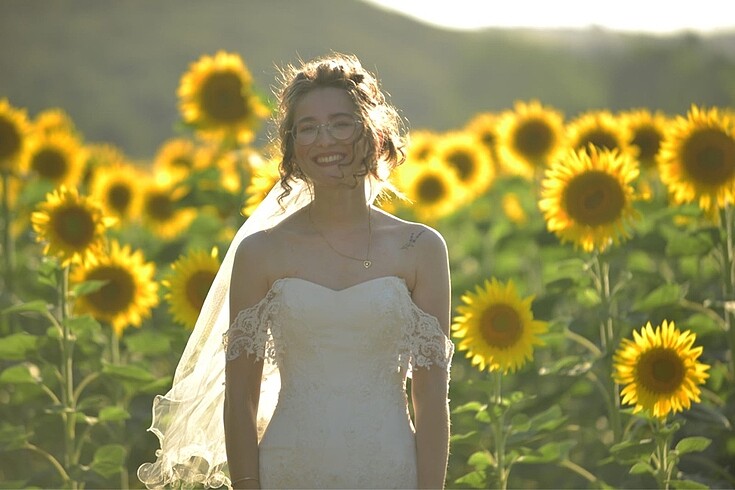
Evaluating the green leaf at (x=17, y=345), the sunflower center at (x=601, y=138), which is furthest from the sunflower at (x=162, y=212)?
the sunflower center at (x=601, y=138)

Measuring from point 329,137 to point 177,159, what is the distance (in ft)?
18.7

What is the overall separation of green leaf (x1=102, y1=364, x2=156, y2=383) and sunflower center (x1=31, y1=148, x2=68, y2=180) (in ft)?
8.41

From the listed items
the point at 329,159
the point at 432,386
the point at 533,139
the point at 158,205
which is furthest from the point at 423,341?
the point at 158,205

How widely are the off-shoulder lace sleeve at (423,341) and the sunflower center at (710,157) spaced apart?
2.46 m

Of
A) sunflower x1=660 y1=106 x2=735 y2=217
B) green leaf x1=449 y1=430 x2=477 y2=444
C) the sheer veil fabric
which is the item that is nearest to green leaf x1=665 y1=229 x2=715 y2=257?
sunflower x1=660 y1=106 x2=735 y2=217

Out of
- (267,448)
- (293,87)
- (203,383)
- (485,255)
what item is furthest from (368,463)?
(485,255)

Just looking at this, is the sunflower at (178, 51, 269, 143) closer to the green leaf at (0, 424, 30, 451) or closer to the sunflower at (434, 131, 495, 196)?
the green leaf at (0, 424, 30, 451)

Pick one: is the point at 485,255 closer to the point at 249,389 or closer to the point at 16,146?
the point at 16,146

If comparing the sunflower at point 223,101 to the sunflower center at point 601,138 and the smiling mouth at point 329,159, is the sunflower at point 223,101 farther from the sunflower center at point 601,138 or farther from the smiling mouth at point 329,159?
the smiling mouth at point 329,159

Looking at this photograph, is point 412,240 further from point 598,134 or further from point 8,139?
point 8,139

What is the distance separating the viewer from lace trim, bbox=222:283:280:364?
3801mm

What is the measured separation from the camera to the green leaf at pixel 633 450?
15.6ft

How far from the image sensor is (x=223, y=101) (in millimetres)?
6586

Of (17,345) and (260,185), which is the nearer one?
(17,345)
